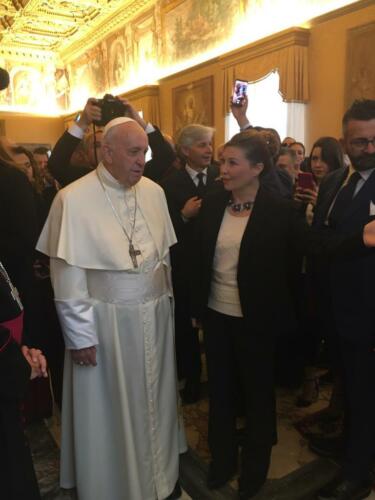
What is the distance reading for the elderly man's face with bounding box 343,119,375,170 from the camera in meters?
2.17

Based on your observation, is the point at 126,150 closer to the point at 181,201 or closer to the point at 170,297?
the point at 170,297

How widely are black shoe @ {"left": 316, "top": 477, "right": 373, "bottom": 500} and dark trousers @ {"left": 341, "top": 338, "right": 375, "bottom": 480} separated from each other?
45mm

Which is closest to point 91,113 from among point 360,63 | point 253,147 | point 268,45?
point 253,147

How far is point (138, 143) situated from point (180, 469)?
1912mm

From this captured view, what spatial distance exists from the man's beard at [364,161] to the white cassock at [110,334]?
107 centimetres

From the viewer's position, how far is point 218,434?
7.98 feet

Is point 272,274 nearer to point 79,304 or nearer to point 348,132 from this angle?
point 348,132

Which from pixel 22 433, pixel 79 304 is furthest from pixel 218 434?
pixel 22 433

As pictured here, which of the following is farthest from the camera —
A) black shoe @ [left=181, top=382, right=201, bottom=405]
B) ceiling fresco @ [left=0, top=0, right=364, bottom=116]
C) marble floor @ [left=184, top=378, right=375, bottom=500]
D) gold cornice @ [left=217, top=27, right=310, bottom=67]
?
ceiling fresco @ [left=0, top=0, right=364, bottom=116]

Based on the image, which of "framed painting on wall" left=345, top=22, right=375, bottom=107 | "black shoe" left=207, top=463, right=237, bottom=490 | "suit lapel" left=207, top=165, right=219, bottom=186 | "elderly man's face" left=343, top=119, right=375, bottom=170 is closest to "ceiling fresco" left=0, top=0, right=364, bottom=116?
"framed painting on wall" left=345, top=22, right=375, bottom=107

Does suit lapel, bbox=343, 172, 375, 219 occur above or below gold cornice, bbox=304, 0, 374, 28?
below

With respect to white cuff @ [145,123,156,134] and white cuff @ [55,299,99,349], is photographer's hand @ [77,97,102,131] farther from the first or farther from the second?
white cuff @ [55,299,99,349]

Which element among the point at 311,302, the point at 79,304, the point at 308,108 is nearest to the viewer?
the point at 79,304

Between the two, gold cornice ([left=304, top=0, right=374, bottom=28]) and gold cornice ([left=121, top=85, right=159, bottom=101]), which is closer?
gold cornice ([left=304, top=0, right=374, bottom=28])
